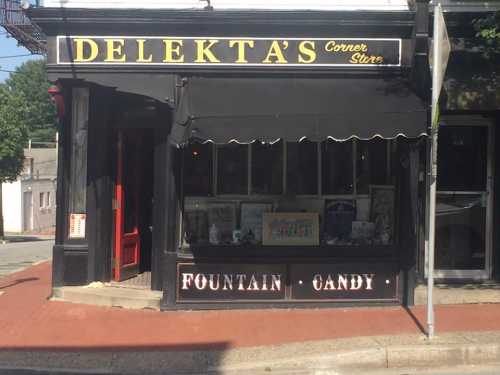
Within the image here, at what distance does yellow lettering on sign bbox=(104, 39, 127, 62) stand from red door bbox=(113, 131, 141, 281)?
1218mm

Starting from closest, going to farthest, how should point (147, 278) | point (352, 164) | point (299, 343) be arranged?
point (299, 343), point (352, 164), point (147, 278)

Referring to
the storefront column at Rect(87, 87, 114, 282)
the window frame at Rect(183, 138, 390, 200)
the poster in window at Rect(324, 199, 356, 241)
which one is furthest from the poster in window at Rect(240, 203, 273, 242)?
the storefront column at Rect(87, 87, 114, 282)

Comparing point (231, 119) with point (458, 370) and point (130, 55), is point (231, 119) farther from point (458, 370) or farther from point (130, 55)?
point (458, 370)

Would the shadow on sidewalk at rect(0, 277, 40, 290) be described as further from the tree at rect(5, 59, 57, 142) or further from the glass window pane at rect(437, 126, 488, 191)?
the tree at rect(5, 59, 57, 142)

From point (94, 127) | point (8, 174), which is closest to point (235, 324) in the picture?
point (94, 127)

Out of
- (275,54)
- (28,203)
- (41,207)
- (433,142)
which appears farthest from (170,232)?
(41,207)

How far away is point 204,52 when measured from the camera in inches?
304

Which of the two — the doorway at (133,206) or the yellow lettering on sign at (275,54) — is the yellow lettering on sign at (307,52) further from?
the doorway at (133,206)

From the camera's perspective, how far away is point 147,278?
8.95 meters

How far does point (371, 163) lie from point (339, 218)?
849 mm

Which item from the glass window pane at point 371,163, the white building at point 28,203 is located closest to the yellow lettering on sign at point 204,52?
the glass window pane at point 371,163

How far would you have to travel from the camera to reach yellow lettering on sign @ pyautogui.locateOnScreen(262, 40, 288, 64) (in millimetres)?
7723

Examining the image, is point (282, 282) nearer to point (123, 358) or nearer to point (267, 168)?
point (267, 168)

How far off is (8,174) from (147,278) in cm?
2182
